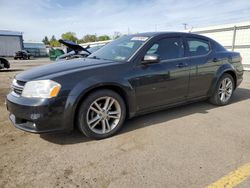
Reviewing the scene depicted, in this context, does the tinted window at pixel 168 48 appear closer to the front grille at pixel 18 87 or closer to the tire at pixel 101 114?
the tire at pixel 101 114

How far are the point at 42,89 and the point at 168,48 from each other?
2280 mm

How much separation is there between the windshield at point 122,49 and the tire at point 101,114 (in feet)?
2.29

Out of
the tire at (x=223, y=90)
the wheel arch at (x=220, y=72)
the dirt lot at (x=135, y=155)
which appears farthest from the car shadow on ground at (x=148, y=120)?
the wheel arch at (x=220, y=72)

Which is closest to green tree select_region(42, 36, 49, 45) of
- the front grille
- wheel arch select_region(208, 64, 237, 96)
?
wheel arch select_region(208, 64, 237, 96)

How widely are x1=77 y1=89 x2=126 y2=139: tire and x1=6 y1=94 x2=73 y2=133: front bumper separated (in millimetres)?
254

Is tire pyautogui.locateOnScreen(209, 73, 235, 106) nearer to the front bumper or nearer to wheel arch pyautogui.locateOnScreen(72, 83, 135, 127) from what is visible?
wheel arch pyautogui.locateOnScreen(72, 83, 135, 127)

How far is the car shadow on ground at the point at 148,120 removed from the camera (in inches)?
123

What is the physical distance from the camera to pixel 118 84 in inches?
123

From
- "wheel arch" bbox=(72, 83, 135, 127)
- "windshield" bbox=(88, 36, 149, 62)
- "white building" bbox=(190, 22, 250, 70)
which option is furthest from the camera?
"white building" bbox=(190, 22, 250, 70)

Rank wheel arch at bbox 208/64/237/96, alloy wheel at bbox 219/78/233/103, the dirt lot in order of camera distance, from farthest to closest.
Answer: alloy wheel at bbox 219/78/233/103, wheel arch at bbox 208/64/237/96, the dirt lot

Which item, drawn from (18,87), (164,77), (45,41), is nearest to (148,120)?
(164,77)

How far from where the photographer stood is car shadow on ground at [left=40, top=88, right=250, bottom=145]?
10.3 feet

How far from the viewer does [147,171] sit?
2326mm

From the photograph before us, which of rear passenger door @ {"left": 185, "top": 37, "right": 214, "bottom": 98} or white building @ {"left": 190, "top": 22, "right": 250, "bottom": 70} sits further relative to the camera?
white building @ {"left": 190, "top": 22, "right": 250, "bottom": 70}
